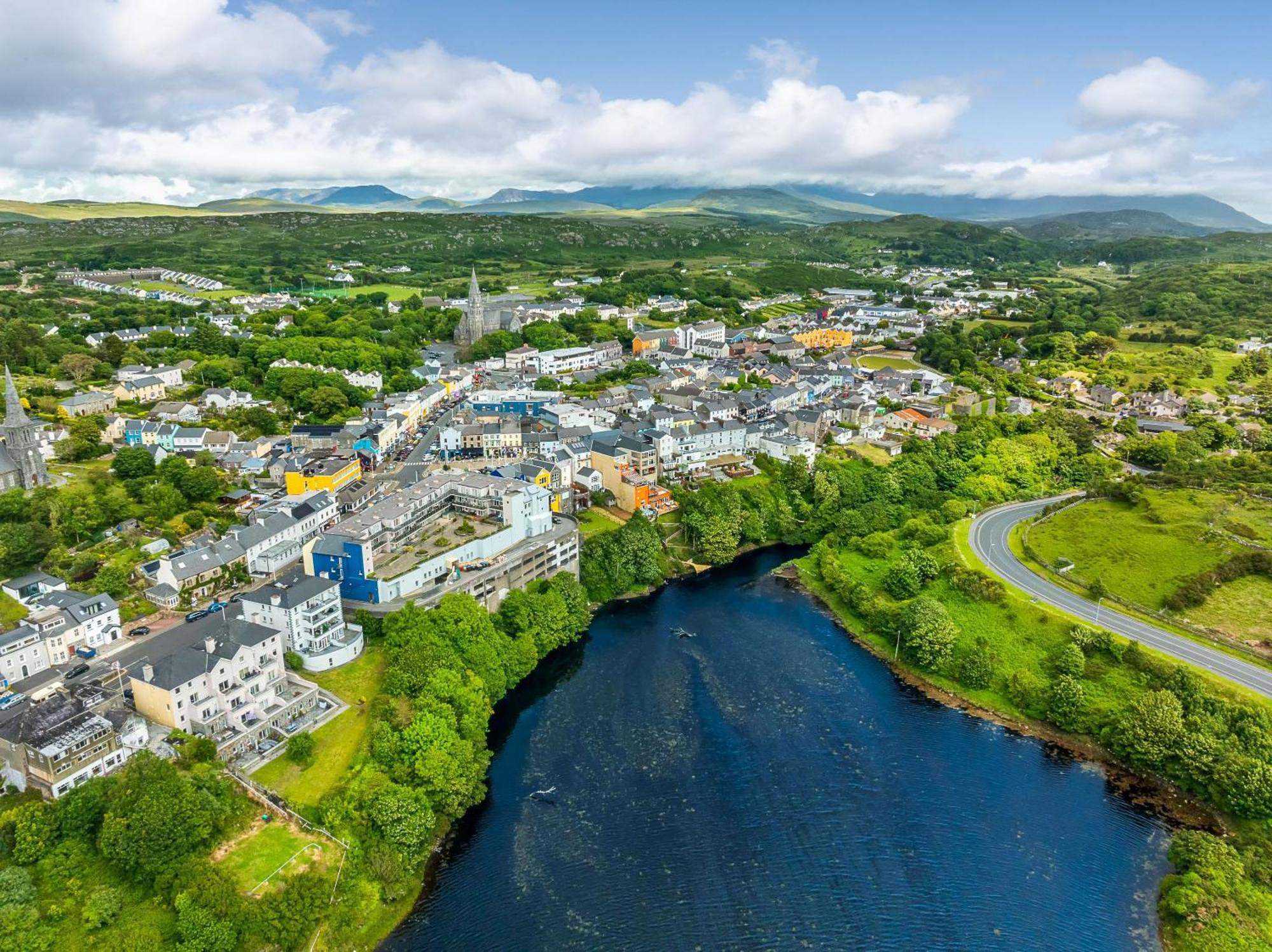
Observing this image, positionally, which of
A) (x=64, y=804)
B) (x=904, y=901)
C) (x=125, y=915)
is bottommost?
(x=904, y=901)

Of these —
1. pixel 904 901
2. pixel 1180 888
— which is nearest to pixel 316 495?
pixel 904 901

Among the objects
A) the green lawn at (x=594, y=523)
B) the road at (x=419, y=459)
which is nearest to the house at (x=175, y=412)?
the road at (x=419, y=459)

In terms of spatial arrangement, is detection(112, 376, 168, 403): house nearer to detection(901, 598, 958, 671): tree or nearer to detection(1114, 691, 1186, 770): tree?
detection(901, 598, 958, 671): tree

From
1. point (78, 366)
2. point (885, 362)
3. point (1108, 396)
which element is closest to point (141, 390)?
point (78, 366)

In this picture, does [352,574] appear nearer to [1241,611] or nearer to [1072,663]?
[1072,663]

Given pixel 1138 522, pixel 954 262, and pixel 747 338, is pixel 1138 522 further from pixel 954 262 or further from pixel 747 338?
pixel 954 262

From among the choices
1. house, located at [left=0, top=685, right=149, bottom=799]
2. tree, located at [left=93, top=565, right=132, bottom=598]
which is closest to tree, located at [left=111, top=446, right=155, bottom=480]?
tree, located at [left=93, top=565, right=132, bottom=598]
